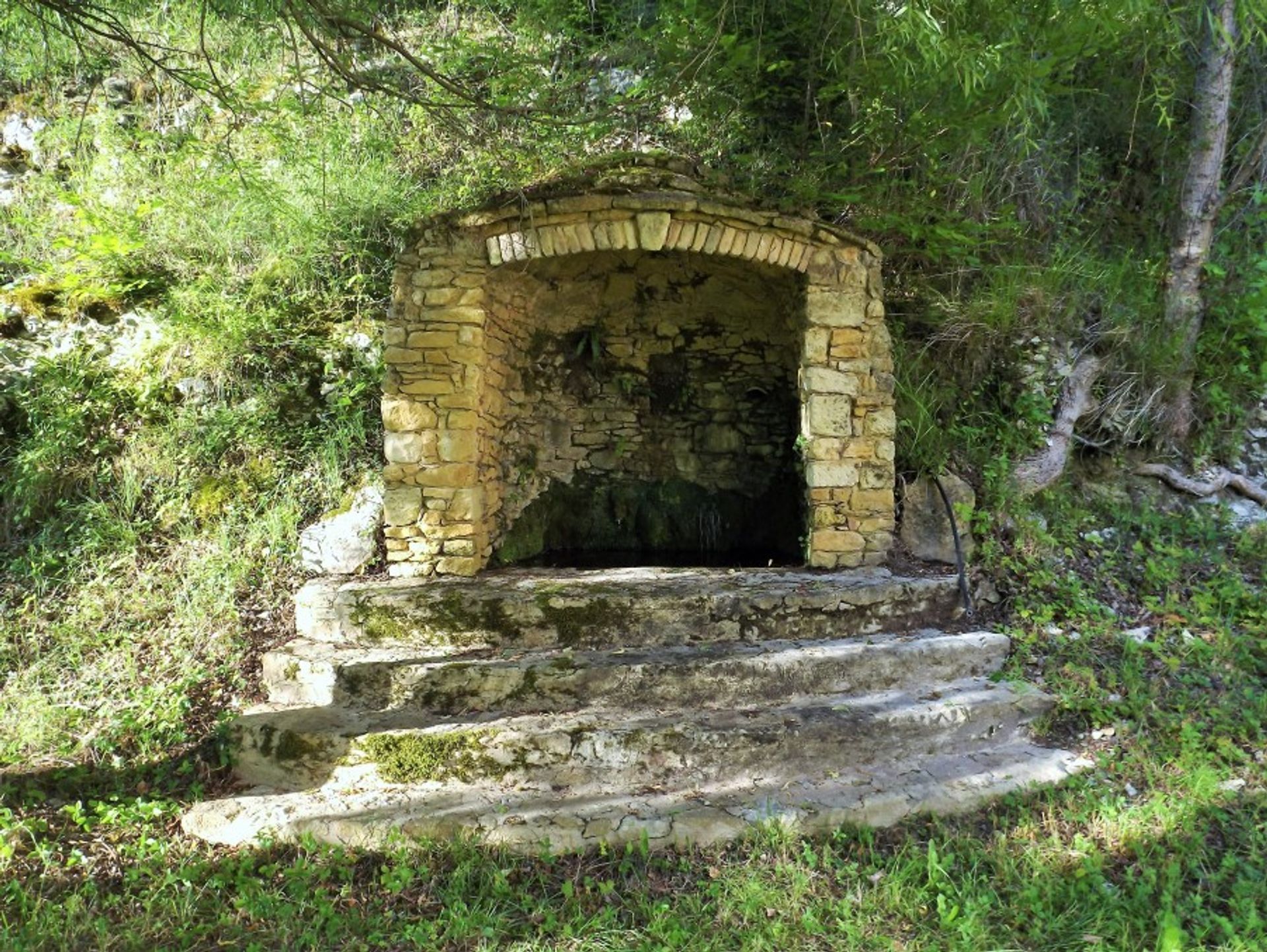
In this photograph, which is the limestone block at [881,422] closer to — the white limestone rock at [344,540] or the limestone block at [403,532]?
the limestone block at [403,532]

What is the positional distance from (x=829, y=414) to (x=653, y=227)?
1527mm

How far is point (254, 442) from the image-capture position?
14.8ft

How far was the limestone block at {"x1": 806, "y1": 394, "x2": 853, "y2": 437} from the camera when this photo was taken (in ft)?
14.0

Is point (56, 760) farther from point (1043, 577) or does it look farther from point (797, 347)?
point (1043, 577)

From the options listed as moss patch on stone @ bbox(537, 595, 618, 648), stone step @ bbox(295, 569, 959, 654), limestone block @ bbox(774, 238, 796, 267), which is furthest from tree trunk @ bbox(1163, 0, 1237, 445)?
moss patch on stone @ bbox(537, 595, 618, 648)

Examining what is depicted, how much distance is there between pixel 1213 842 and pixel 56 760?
4.61 metres

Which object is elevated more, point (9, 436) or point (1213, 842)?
point (9, 436)

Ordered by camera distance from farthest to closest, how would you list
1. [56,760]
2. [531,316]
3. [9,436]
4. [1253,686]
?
[531,316] < [9,436] < [1253,686] < [56,760]

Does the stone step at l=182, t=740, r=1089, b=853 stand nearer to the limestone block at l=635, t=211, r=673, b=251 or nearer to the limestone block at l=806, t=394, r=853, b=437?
the limestone block at l=806, t=394, r=853, b=437

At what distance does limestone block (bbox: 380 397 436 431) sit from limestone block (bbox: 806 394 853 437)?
2.32 metres

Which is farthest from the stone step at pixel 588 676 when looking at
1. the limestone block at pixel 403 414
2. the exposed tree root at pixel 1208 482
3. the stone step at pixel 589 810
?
the exposed tree root at pixel 1208 482

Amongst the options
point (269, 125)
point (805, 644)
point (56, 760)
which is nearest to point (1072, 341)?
point (805, 644)

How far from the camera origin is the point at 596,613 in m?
3.62

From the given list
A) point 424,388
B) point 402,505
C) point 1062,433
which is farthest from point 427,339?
point 1062,433
